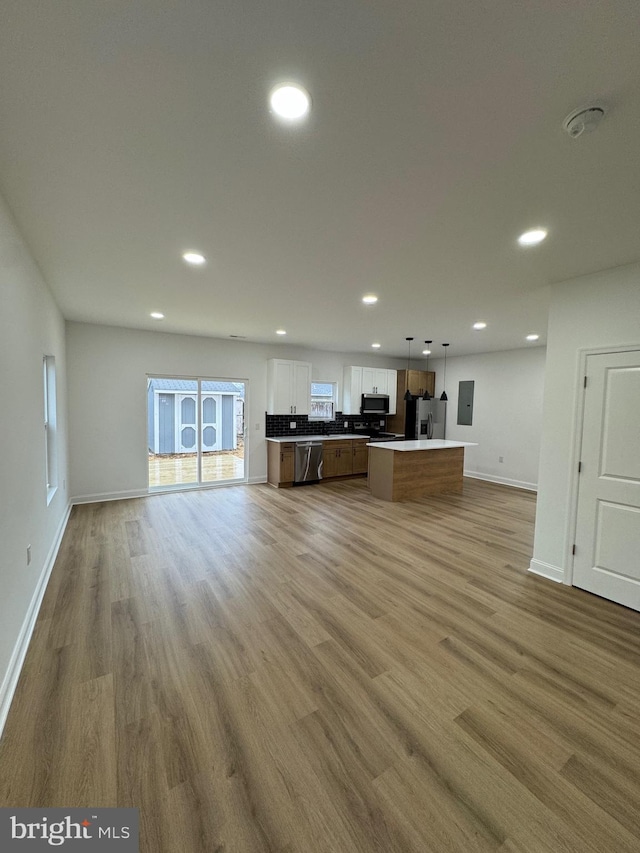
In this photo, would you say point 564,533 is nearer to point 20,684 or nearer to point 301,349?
point 20,684

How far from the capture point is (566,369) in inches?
121

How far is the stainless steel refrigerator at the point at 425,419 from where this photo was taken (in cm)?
798

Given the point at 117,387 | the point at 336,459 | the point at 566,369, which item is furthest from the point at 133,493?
the point at 566,369

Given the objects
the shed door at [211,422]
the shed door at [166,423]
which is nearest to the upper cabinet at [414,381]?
the shed door at [211,422]

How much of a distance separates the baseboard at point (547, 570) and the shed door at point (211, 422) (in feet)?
17.7

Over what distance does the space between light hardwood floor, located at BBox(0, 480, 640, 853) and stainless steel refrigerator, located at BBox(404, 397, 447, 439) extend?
4809mm

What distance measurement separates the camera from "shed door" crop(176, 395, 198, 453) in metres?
6.31

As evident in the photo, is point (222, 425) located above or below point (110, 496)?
above

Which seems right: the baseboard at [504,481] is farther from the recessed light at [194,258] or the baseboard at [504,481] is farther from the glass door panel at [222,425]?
the recessed light at [194,258]

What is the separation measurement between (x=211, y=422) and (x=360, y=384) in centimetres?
335

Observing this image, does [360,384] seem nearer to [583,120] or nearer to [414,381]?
[414,381]

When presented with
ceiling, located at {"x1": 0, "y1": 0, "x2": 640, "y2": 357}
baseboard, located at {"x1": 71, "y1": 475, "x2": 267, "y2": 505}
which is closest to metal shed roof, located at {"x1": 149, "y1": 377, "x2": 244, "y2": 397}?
baseboard, located at {"x1": 71, "y1": 475, "x2": 267, "y2": 505}

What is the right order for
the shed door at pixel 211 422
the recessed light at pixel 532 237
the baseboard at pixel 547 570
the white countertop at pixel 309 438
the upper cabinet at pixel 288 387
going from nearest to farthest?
the recessed light at pixel 532 237 → the baseboard at pixel 547 570 → the shed door at pixel 211 422 → the white countertop at pixel 309 438 → the upper cabinet at pixel 288 387

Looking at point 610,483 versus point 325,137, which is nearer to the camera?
point 325,137
